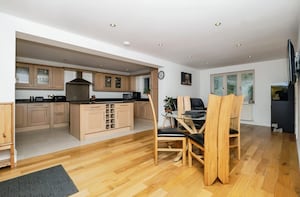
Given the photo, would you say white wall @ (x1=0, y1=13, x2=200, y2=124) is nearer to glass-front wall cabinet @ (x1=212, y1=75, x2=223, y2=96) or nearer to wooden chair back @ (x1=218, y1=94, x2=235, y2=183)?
wooden chair back @ (x1=218, y1=94, x2=235, y2=183)

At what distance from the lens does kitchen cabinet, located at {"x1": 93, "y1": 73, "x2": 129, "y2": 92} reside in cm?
596

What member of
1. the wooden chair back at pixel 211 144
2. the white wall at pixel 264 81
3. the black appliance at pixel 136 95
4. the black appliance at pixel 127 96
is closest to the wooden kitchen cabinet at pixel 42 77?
the black appliance at pixel 127 96

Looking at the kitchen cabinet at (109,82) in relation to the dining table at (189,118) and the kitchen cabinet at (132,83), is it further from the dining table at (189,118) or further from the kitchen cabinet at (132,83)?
the dining table at (189,118)

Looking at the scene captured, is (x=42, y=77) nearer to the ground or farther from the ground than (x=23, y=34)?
nearer to the ground

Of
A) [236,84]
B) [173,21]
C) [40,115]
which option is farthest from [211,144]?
[40,115]

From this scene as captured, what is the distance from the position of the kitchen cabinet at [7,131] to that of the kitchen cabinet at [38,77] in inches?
119

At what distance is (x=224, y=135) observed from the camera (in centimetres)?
172

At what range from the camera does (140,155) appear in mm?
2561

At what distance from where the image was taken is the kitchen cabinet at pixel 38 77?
175 inches

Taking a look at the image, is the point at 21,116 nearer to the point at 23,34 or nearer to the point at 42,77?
the point at 42,77

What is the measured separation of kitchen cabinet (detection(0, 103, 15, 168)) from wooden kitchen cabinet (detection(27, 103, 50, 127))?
2639 mm

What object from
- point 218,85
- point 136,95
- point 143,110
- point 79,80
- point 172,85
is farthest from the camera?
point 136,95

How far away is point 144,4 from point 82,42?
1.68 m

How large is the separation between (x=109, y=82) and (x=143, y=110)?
6.28ft
